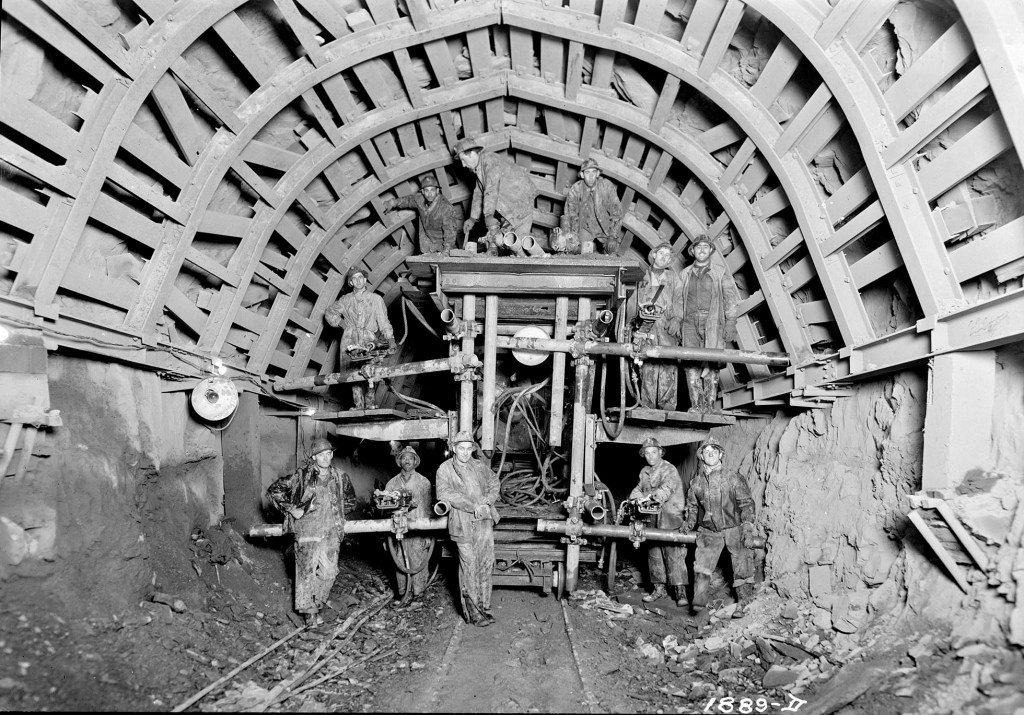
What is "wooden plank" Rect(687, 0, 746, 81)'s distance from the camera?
5.04 meters

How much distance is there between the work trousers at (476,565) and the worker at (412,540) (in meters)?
0.85

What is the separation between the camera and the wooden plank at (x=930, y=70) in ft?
12.4

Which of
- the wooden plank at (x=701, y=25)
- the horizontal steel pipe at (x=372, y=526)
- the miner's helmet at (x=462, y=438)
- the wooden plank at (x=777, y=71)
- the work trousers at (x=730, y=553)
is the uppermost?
the wooden plank at (x=701, y=25)

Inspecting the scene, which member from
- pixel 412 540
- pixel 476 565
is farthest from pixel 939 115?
pixel 412 540

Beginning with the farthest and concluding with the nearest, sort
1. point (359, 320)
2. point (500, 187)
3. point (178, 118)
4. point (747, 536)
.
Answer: point (359, 320) → point (500, 187) → point (747, 536) → point (178, 118)

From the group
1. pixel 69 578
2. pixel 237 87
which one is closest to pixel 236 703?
pixel 69 578

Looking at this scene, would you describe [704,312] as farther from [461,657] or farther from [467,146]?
[461,657]

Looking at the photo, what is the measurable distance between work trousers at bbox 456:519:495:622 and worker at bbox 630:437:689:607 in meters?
1.71

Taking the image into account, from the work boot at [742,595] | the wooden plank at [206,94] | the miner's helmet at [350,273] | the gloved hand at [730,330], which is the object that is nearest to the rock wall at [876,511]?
the work boot at [742,595]

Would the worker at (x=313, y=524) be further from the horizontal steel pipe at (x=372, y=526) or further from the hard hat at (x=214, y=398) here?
the hard hat at (x=214, y=398)

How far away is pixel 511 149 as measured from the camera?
7.86 meters

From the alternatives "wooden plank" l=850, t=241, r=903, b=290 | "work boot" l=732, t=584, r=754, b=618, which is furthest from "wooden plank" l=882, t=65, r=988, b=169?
"work boot" l=732, t=584, r=754, b=618

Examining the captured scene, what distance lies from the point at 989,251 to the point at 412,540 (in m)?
5.86

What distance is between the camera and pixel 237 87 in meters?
5.55
